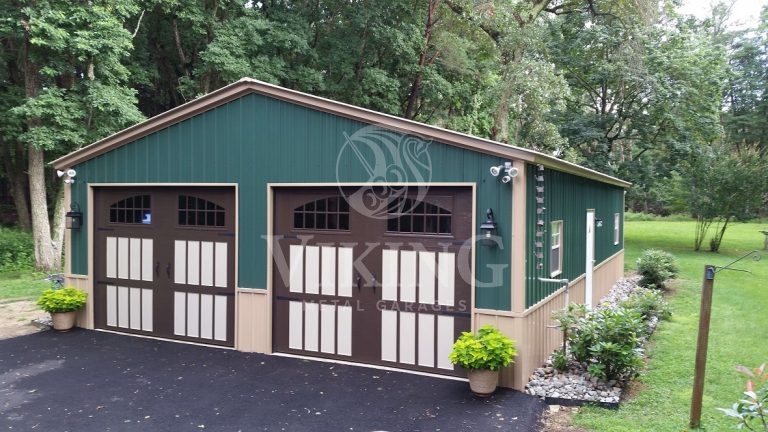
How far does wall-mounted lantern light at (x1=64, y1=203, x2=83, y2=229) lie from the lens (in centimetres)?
812

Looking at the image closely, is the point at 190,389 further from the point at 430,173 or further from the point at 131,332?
the point at 430,173

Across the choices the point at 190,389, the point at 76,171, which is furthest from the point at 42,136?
the point at 190,389

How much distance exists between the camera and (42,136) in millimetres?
11969

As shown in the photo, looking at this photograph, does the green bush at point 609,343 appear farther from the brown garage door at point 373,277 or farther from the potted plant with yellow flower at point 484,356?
the brown garage door at point 373,277

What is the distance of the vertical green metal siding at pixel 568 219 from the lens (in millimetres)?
5859

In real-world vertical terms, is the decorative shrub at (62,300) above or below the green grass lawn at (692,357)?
above

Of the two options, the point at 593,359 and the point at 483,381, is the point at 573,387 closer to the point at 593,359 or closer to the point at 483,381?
the point at 593,359

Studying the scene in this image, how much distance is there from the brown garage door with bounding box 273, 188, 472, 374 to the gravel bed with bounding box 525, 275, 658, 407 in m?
0.96

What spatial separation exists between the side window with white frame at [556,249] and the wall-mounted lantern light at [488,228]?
5.64ft

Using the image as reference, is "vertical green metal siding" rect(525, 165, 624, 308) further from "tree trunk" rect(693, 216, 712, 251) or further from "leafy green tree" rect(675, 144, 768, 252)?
"tree trunk" rect(693, 216, 712, 251)

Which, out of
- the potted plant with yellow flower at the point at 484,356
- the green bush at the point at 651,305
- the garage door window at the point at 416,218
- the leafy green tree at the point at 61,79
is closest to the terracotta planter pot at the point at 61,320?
the garage door window at the point at 416,218

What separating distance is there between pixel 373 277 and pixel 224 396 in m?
2.09

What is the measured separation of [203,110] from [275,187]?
153cm

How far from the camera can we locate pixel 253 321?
23.0 ft
